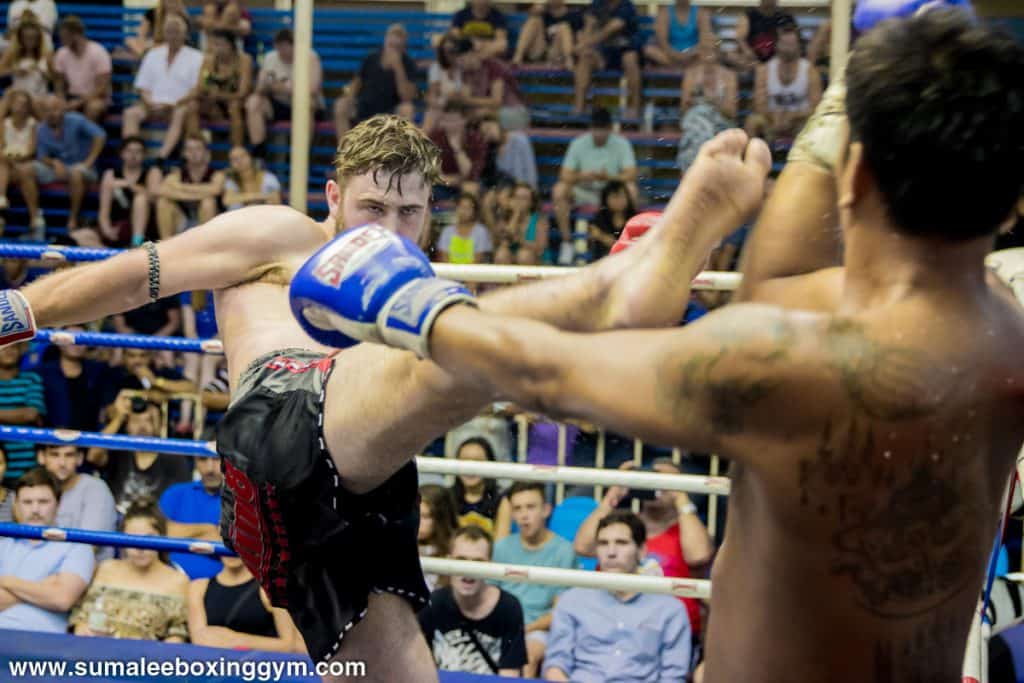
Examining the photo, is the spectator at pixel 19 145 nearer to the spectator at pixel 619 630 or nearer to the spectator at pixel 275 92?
the spectator at pixel 275 92

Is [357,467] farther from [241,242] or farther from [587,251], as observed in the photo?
[587,251]

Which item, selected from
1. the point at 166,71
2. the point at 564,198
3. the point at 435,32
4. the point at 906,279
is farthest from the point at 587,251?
the point at 906,279

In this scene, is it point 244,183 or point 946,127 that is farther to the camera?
point 244,183

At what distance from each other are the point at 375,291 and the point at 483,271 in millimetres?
1433

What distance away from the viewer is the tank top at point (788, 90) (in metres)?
5.70

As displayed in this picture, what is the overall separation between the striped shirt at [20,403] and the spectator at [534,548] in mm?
2184

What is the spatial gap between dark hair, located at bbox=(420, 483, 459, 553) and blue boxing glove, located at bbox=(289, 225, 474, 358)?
94.5 inches

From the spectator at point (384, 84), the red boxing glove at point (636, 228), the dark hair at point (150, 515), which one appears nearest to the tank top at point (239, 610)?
the dark hair at point (150, 515)

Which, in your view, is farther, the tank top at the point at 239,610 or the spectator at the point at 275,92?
the spectator at the point at 275,92

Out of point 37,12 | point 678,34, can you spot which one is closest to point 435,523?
point 678,34

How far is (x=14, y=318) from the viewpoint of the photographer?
229 centimetres

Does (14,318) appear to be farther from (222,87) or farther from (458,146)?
(222,87)

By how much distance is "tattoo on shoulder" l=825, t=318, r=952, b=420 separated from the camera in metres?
1.28

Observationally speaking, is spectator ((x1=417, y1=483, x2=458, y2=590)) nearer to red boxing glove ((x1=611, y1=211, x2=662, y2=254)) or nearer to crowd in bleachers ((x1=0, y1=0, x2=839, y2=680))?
crowd in bleachers ((x1=0, y1=0, x2=839, y2=680))
